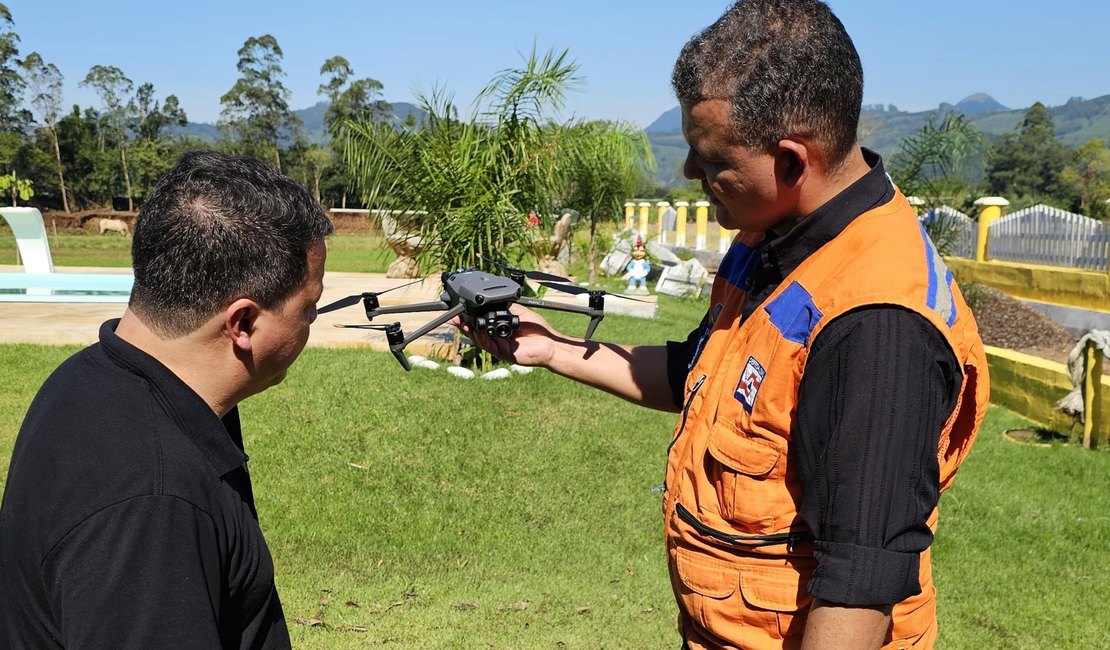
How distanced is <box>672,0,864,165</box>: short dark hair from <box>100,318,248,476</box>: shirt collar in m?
0.94

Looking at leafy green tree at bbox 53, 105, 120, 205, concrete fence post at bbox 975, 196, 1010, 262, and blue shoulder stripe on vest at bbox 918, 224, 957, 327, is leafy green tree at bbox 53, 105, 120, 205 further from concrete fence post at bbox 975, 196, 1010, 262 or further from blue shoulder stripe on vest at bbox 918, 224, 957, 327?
blue shoulder stripe on vest at bbox 918, 224, 957, 327

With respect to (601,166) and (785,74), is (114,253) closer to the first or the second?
(601,166)

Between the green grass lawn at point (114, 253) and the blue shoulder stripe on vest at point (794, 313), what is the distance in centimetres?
1326

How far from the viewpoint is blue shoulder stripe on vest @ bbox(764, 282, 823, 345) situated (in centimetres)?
138

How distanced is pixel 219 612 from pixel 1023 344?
12013mm

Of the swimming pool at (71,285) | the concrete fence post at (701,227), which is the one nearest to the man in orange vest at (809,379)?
the swimming pool at (71,285)

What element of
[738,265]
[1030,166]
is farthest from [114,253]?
[1030,166]

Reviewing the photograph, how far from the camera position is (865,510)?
50.8 inches

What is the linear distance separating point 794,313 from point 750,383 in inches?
5.3

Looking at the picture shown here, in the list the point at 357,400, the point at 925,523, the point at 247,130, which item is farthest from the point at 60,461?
the point at 247,130

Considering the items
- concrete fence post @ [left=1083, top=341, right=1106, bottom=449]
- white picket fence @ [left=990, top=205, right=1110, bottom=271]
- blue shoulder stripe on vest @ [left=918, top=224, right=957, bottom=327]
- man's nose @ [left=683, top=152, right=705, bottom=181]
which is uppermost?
man's nose @ [left=683, top=152, right=705, bottom=181]

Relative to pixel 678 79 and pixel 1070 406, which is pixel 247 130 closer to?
pixel 1070 406

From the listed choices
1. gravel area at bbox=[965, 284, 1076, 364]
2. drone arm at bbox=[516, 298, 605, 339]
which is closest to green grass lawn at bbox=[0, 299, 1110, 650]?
drone arm at bbox=[516, 298, 605, 339]

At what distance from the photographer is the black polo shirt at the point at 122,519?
1.13 metres
